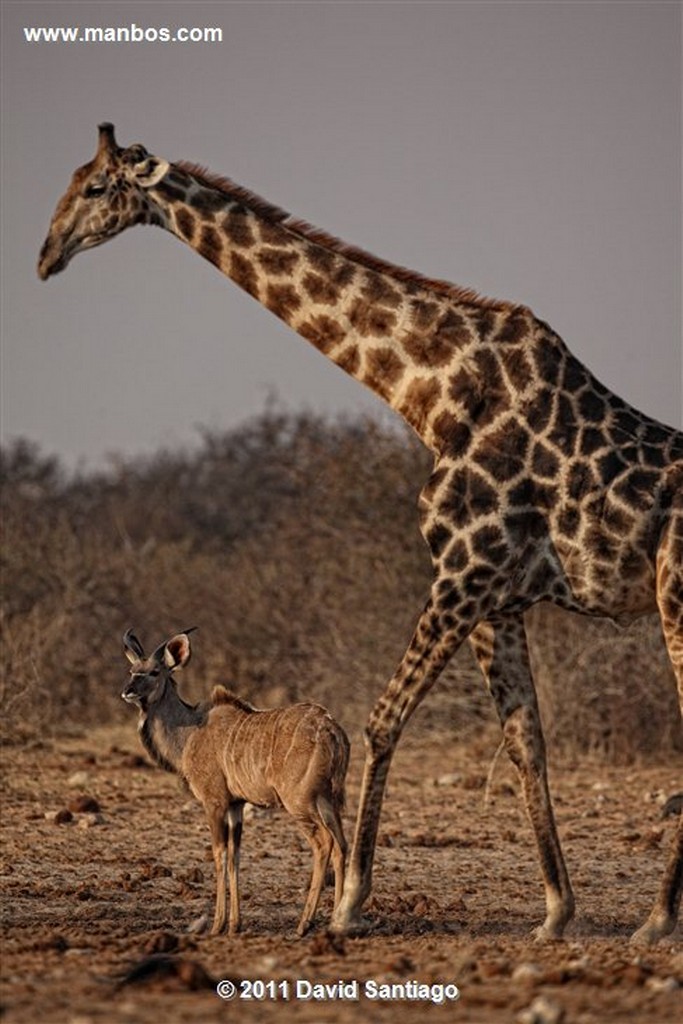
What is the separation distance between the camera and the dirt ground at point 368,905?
6703 mm

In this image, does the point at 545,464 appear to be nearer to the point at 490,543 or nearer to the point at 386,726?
the point at 490,543

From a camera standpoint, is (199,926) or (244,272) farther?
(244,272)

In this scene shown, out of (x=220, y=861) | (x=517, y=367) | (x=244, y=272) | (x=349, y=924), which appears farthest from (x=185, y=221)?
(x=349, y=924)

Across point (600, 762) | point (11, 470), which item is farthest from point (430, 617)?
point (11, 470)

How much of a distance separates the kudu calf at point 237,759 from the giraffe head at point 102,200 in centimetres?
219

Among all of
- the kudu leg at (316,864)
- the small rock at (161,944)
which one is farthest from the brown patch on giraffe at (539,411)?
the small rock at (161,944)

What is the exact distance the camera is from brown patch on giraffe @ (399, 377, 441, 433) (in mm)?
9461

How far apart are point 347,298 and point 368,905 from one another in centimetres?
322

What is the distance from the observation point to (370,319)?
32.0 ft

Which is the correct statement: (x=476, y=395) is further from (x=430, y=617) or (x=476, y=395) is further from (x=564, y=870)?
(x=564, y=870)

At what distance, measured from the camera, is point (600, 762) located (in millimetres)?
16203

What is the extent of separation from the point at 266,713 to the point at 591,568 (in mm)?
1893

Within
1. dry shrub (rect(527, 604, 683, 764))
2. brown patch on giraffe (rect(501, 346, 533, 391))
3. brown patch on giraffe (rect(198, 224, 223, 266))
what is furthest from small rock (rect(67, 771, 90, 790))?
brown patch on giraffe (rect(501, 346, 533, 391))

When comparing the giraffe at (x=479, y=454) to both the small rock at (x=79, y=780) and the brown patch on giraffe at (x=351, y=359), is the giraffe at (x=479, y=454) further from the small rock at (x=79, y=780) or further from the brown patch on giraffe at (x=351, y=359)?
the small rock at (x=79, y=780)
